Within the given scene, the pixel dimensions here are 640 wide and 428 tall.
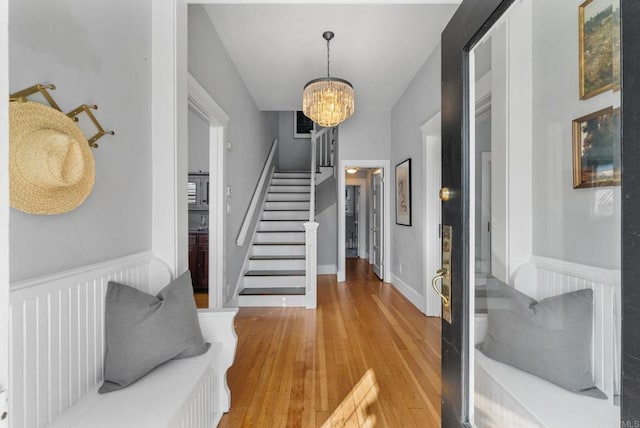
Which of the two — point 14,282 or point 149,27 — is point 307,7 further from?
point 14,282

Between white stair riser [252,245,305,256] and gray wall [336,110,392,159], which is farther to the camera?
gray wall [336,110,392,159]

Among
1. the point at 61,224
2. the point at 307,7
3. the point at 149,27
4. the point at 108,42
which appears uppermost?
the point at 307,7

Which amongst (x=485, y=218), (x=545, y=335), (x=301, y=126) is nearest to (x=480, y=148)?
(x=485, y=218)

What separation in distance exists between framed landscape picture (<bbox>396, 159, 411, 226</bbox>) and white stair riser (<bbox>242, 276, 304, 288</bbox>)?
166 centimetres

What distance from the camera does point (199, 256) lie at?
4375 mm

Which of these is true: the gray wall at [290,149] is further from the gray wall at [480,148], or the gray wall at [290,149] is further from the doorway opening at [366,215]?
the gray wall at [480,148]

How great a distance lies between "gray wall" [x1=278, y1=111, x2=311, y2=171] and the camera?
24.9 feet

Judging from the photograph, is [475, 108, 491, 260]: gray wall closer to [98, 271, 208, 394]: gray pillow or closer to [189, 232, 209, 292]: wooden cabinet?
[98, 271, 208, 394]: gray pillow

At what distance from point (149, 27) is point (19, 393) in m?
1.88

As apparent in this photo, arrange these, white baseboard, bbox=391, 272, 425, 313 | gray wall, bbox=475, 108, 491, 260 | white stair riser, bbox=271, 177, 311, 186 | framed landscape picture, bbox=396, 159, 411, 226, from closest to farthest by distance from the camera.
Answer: gray wall, bbox=475, 108, 491, 260, white baseboard, bbox=391, 272, 425, 313, framed landscape picture, bbox=396, 159, 411, 226, white stair riser, bbox=271, 177, 311, 186

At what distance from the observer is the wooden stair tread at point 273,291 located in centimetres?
375

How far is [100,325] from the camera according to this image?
1386 mm

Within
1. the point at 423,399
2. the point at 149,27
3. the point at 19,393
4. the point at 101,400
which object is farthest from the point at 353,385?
the point at 149,27

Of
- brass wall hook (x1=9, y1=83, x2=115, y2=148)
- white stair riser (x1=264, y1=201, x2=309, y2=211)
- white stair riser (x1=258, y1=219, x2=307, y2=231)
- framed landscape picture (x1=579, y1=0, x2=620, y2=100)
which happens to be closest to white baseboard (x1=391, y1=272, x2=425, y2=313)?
white stair riser (x1=258, y1=219, x2=307, y2=231)
